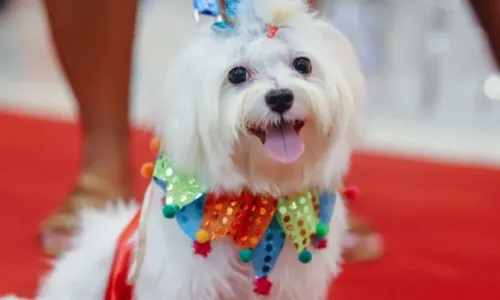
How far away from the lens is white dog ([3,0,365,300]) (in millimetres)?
685

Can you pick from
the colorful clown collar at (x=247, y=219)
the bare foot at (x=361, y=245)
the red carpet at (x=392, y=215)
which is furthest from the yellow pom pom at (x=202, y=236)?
the bare foot at (x=361, y=245)

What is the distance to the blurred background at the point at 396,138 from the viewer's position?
3.90 ft

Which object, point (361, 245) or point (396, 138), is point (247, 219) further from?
point (396, 138)

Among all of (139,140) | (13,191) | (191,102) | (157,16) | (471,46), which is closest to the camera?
(191,102)

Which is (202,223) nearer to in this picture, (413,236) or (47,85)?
(413,236)

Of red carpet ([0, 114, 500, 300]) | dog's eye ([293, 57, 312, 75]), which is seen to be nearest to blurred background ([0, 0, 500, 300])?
red carpet ([0, 114, 500, 300])

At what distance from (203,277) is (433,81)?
6.85 ft

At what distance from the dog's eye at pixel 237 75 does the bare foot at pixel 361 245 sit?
23.0 inches

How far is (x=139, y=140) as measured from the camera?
1870 millimetres

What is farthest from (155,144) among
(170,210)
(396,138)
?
(396,138)

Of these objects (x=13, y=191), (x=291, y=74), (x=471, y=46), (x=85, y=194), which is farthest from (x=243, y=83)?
(x=471, y=46)

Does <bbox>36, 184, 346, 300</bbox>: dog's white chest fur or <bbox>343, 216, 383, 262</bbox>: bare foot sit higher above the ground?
<bbox>36, 184, 346, 300</bbox>: dog's white chest fur

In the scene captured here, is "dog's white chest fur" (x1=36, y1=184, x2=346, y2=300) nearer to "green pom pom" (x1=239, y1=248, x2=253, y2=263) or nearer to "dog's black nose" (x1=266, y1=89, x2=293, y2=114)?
"green pom pom" (x1=239, y1=248, x2=253, y2=263)

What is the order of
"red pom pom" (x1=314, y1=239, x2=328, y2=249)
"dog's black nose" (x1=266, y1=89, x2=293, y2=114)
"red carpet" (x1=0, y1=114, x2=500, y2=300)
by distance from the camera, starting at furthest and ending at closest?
"red carpet" (x1=0, y1=114, x2=500, y2=300), "red pom pom" (x1=314, y1=239, x2=328, y2=249), "dog's black nose" (x1=266, y1=89, x2=293, y2=114)
